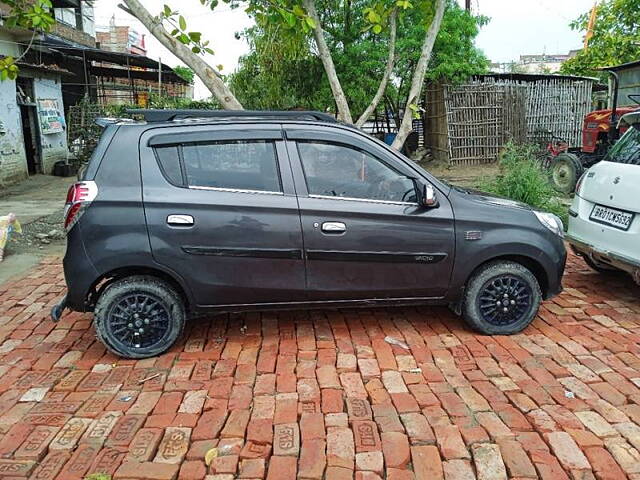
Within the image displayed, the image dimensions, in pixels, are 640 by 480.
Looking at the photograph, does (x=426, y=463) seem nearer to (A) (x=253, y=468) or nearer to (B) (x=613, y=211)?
(A) (x=253, y=468)

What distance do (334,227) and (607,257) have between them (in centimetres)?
260

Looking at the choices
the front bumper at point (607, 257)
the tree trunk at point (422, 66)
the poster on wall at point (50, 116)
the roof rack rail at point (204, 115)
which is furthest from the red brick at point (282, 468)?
the poster on wall at point (50, 116)

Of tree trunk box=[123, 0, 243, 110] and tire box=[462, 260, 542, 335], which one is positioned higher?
tree trunk box=[123, 0, 243, 110]

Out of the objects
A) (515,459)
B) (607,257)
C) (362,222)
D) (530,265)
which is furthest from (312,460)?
(607,257)

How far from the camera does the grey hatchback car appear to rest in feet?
12.4

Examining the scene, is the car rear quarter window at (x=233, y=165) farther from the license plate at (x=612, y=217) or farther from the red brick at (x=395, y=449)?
the license plate at (x=612, y=217)

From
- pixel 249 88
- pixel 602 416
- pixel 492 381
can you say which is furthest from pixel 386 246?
pixel 249 88

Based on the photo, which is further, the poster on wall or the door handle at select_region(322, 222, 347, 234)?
the poster on wall

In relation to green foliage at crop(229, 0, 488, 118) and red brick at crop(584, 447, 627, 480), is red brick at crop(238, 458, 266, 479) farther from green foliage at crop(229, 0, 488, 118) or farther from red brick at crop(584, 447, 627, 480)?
green foliage at crop(229, 0, 488, 118)

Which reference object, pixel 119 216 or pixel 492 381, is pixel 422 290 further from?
pixel 119 216

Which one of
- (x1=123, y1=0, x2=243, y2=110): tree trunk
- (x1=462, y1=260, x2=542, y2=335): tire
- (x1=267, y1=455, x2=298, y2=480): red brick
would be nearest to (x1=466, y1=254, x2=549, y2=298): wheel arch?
(x1=462, y1=260, x2=542, y2=335): tire

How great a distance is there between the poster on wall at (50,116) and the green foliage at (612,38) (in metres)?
16.7

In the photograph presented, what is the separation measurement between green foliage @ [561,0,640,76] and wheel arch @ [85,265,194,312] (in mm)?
17581

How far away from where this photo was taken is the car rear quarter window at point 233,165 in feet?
12.8
